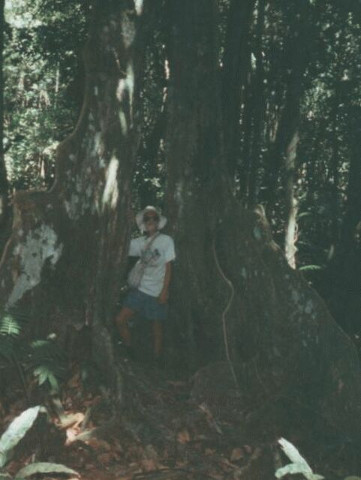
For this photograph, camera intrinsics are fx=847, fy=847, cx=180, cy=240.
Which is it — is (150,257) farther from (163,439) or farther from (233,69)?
(233,69)

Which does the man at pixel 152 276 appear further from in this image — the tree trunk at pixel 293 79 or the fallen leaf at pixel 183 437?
the tree trunk at pixel 293 79

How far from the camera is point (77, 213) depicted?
7.72m

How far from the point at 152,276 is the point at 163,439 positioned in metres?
2.01

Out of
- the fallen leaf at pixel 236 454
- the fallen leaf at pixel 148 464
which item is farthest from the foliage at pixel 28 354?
the fallen leaf at pixel 236 454

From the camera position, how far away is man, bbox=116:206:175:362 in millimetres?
8828

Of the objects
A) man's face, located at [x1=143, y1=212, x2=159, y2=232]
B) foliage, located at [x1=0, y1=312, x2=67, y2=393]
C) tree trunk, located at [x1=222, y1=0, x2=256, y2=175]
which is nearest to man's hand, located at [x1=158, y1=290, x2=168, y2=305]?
man's face, located at [x1=143, y1=212, x2=159, y2=232]

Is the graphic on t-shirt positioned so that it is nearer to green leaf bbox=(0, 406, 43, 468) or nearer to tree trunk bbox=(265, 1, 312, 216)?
green leaf bbox=(0, 406, 43, 468)

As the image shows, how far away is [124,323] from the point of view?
9.14 meters

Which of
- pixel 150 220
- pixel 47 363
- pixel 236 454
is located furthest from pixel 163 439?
pixel 150 220

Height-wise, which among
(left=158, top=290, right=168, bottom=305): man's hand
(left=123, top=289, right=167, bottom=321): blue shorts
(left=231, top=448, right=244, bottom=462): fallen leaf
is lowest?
(left=231, top=448, right=244, bottom=462): fallen leaf

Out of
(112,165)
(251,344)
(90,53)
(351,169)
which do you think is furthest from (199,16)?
(351,169)

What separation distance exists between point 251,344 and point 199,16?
3620 millimetres

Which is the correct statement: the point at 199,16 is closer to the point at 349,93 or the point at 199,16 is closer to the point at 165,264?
the point at 165,264

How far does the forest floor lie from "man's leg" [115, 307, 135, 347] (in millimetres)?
374
